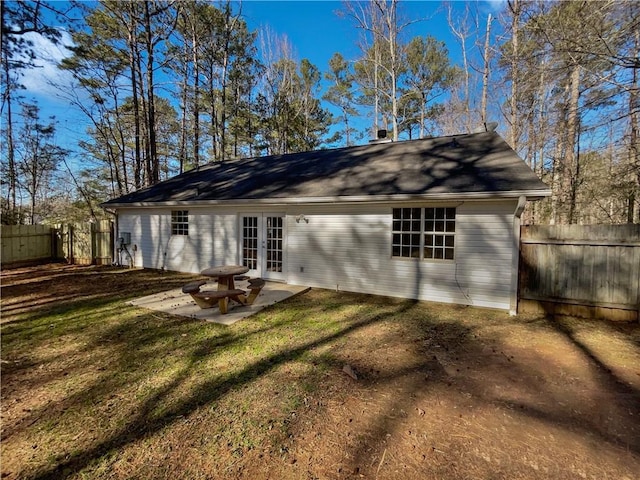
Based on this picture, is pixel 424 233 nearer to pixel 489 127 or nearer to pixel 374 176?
pixel 374 176

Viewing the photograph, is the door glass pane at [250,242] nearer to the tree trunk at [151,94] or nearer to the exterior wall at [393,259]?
the exterior wall at [393,259]

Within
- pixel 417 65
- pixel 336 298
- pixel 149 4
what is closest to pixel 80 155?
pixel 149 4

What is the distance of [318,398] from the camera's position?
9.76ft

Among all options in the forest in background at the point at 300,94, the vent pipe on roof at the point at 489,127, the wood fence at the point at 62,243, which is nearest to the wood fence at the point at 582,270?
the forest in background at the point at 300,94

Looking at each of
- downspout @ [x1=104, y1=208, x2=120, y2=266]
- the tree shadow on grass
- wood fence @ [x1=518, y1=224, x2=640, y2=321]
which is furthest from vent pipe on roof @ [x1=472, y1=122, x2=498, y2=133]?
downspout @ [x1=104, y1=208, x2=120, y2=266]

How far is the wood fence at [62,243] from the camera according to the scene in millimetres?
11188

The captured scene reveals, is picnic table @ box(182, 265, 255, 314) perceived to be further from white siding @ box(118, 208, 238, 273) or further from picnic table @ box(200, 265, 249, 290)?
white siding @ box(118, 208, 238, 273)

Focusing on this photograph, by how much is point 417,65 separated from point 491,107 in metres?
4.93

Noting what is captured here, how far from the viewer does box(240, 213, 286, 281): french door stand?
830 cm

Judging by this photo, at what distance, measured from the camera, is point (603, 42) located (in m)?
5.76

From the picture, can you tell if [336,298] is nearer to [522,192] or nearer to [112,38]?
[522,192]

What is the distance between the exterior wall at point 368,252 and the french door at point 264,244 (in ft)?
0.72

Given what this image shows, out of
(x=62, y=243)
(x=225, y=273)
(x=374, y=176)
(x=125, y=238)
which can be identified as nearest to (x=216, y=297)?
(x=225, y=273)

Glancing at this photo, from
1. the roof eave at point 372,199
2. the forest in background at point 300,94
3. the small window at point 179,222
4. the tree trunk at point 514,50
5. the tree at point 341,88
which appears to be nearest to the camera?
the roof eave at point 372,199
